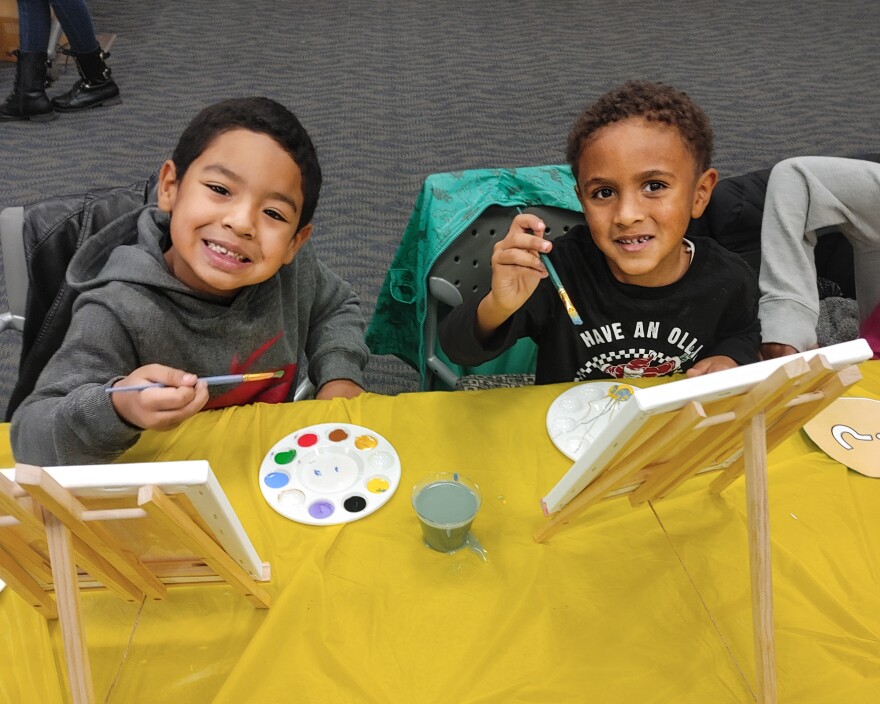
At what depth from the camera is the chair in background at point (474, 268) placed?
1.25 m

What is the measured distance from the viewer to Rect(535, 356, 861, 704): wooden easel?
59cm

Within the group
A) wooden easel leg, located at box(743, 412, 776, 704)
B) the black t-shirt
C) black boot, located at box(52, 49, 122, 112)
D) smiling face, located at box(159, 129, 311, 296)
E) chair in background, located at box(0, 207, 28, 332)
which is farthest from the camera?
black boot, located at box(52, 49, 122, 112)

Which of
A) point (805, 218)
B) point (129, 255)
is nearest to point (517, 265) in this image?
point (129, 255)

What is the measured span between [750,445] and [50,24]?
10.1 feet

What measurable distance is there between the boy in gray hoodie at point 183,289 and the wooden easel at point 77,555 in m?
0.19

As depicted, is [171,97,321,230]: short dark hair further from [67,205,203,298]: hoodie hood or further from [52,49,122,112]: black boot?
[52,49,122,112]: black boot

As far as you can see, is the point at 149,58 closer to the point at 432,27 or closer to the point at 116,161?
the point at 116,161

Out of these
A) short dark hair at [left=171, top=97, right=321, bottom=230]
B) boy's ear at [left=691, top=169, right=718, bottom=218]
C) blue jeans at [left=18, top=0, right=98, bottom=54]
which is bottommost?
blue jeans at [left=18, top=0, right=98, bottom=54]

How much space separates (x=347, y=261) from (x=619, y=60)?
195cm

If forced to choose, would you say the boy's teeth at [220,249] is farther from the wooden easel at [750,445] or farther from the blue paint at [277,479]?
the wooden easel at [750,445]

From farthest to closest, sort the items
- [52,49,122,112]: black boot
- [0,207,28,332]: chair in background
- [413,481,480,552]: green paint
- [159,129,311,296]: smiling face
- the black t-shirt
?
[52,49,122,112]: black boot
the black t-shirt
[0,207,28,332]: chair in background
[159,129,311,296]: smiling face
[413,481,480,552]: green paint

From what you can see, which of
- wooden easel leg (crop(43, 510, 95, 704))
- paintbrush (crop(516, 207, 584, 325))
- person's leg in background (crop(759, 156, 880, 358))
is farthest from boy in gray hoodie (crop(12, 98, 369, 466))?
person's leg in background (crop(759, 156, 880, 358))

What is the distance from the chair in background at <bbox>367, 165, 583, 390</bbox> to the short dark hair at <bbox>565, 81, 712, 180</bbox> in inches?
9.0

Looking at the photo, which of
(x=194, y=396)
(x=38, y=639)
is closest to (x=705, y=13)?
(x=194, y=396)
